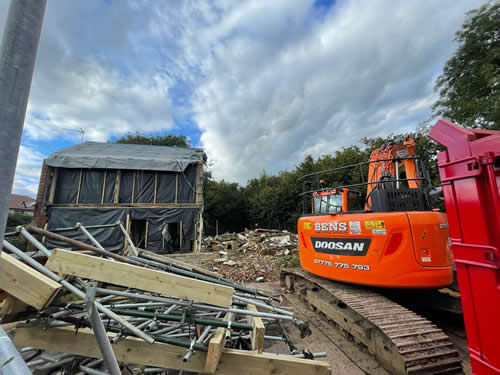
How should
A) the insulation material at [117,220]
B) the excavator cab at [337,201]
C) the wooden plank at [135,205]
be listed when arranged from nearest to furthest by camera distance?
the excavator cab at [337,201] < the insulation material at [117,220] < the wooden plank at [135,205]

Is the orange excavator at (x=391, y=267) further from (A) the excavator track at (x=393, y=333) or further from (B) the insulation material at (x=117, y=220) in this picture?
(B) the insulation material at (x=117, y=220)

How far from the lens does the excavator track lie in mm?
2404

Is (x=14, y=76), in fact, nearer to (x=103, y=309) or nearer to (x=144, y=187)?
(x=103, y=309)

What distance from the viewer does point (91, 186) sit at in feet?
42.8

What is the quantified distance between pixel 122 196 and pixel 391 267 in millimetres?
13868

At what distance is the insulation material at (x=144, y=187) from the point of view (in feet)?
43.9

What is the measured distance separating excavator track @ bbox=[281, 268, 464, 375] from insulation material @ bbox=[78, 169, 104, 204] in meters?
13.5

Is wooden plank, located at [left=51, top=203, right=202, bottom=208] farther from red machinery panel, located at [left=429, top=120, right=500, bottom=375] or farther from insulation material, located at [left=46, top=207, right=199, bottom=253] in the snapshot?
red machinery panel, located at [left=429, top=120, right=500, bottom=375]

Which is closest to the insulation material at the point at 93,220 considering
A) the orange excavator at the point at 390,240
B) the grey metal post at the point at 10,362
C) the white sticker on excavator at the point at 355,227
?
the orange excavator at the point at 390,240

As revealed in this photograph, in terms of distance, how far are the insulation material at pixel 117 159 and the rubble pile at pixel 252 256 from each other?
5.81 metres

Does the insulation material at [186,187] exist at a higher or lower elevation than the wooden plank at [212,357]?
higher

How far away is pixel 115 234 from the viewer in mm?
12523

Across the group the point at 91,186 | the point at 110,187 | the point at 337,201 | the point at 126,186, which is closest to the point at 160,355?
the point at 337,201

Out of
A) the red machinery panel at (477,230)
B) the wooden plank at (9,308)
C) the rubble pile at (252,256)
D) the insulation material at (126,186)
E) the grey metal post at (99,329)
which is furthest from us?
the insulation material at (126,186)
